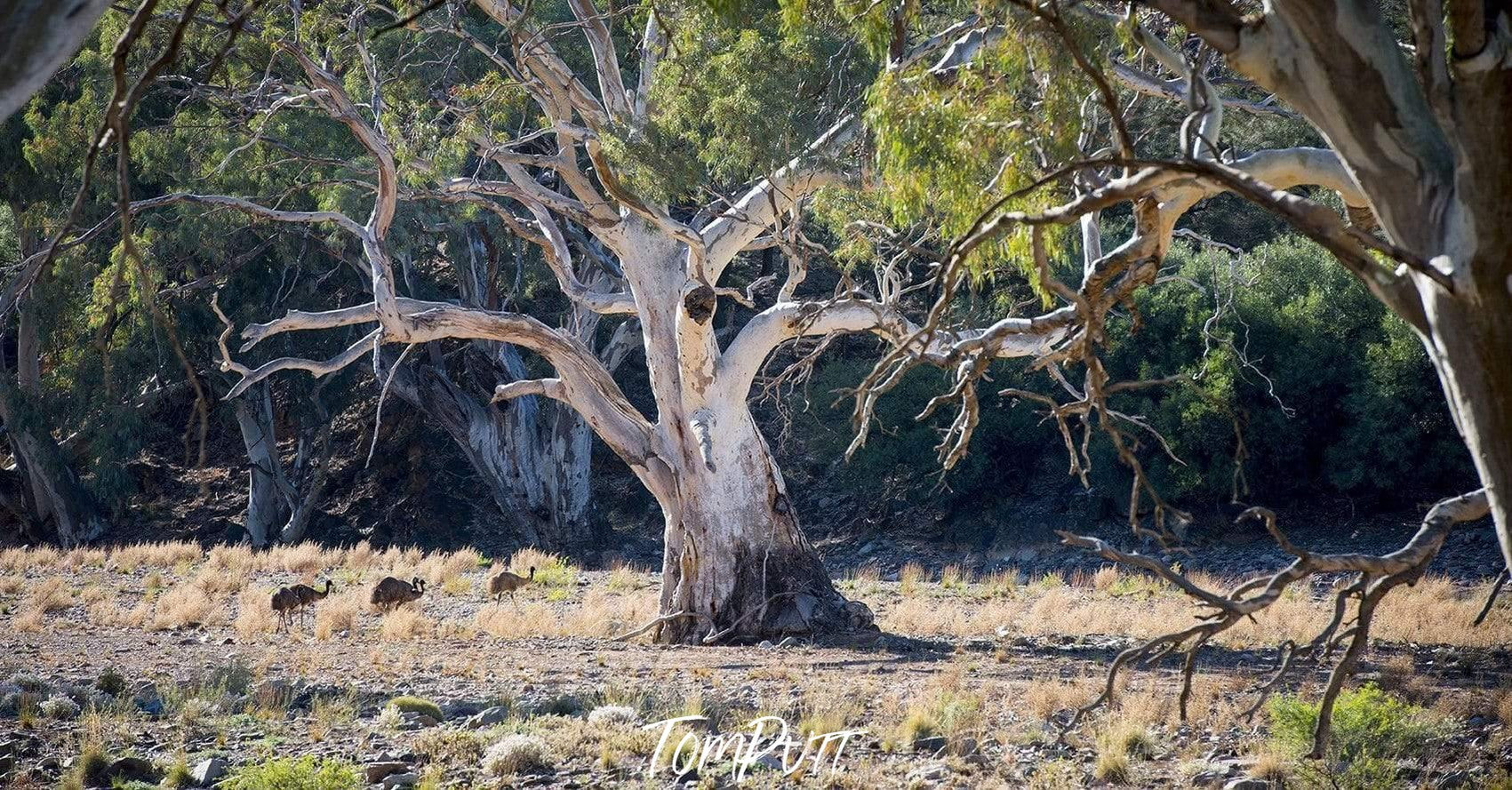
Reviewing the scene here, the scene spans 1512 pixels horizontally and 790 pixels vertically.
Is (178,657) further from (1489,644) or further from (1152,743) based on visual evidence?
(1489,644)

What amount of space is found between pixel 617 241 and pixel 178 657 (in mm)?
5074

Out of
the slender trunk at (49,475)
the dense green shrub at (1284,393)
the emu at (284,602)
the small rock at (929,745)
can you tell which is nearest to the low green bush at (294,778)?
the small rock at (929,745)

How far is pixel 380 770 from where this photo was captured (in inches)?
259

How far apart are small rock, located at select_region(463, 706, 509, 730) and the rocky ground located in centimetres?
3

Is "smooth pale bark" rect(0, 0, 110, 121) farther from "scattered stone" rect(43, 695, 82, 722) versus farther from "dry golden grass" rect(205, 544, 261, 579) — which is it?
"dry golden grass" rect(205, 544, 261, 579)

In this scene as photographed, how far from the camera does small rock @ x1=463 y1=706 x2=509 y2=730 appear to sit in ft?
25.4

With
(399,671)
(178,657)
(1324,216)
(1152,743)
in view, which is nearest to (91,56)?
(178,657)

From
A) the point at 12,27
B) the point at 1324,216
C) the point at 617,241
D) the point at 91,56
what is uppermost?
the point at 91,56

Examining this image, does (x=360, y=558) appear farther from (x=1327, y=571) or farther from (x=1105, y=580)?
(x=1327, y=571)

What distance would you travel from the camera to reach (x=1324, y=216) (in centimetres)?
377

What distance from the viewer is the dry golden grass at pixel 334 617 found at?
40.0ft

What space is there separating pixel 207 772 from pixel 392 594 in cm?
700

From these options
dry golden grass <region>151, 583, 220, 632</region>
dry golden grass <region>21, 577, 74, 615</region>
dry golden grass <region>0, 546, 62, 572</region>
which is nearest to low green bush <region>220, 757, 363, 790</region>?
dry golden grass <region>151, 583, 220, 632</region>

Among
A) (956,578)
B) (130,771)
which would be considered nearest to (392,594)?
(130,771)
